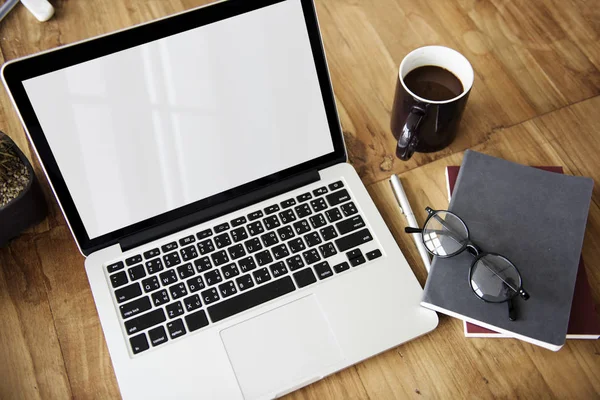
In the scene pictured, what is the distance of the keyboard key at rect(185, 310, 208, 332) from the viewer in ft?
2.35

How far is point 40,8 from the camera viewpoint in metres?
0.97

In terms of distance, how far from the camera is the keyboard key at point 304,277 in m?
0.74

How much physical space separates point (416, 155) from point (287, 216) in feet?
0.75

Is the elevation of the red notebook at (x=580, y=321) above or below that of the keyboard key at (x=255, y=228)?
below

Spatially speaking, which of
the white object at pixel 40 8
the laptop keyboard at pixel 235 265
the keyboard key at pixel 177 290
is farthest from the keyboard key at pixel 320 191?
the white object at pixel 40 8

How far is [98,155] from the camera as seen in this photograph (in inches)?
27.7

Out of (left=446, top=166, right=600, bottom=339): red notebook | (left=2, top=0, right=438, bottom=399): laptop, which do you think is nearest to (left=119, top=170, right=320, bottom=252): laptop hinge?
(left=2, top=0, right=438, bottom=399): laptop

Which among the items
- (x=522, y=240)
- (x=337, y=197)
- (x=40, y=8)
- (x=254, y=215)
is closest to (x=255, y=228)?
(x=254, y=215)

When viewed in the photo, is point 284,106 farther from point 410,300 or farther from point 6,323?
point 6,323

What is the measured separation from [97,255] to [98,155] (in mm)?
138

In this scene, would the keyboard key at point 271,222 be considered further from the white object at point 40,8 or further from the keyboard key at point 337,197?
the white object at point 40,8

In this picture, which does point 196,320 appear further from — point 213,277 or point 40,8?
point 40,8

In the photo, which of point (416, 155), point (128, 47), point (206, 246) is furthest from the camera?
point (416, 155)

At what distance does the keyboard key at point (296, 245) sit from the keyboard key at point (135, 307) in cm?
19
